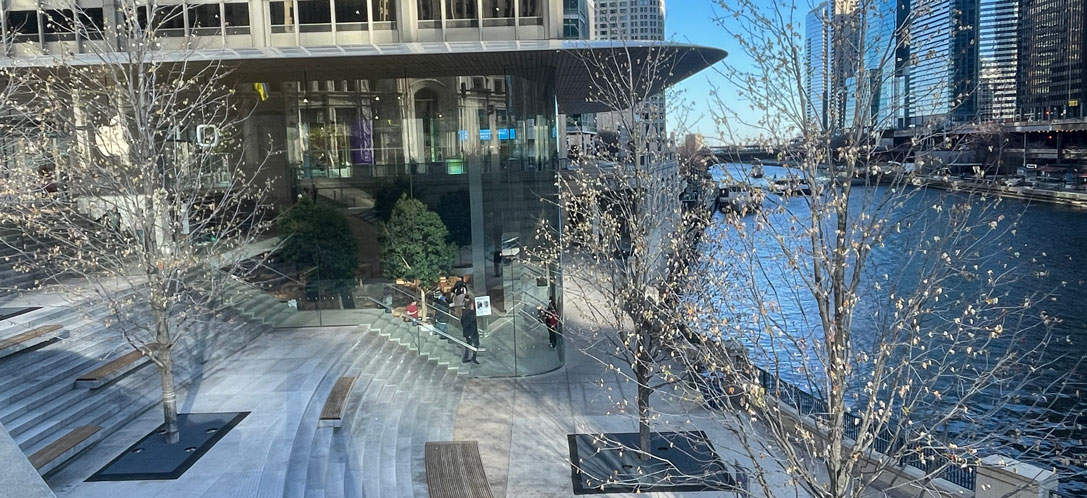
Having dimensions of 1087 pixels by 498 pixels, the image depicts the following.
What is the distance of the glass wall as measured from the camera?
674 inches

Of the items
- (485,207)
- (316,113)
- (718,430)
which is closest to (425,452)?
(718,430)

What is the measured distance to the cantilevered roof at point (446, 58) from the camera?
1564 centimetres

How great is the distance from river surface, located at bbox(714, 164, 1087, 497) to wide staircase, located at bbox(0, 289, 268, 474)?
334 inches

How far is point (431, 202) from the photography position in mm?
18719

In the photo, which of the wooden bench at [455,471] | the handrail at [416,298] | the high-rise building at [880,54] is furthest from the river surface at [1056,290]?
the handrail at [416,298]

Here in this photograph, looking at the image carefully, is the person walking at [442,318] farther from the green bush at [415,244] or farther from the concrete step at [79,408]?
the concrete step at [79,408]

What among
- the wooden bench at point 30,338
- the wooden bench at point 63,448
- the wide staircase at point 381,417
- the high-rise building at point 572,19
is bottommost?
the wide staircase at point 381,417

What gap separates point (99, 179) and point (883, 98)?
9.45 meters

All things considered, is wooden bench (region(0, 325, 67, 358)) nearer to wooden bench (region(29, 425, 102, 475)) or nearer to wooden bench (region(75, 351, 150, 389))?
wooden bench (region(75, 351, 150, 389))

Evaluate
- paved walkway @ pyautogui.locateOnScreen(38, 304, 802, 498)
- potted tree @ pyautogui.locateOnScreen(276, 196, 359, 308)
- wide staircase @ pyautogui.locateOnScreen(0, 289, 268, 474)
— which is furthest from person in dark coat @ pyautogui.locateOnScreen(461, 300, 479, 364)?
wide staircase @ pyautogui.locateOnScreen(0, 289, 268, 474)

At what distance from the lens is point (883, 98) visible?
7.25m

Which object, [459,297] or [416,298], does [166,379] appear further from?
[416,298]

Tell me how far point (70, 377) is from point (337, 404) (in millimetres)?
3647

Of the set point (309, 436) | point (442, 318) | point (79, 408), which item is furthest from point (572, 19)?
point (79, 408)
